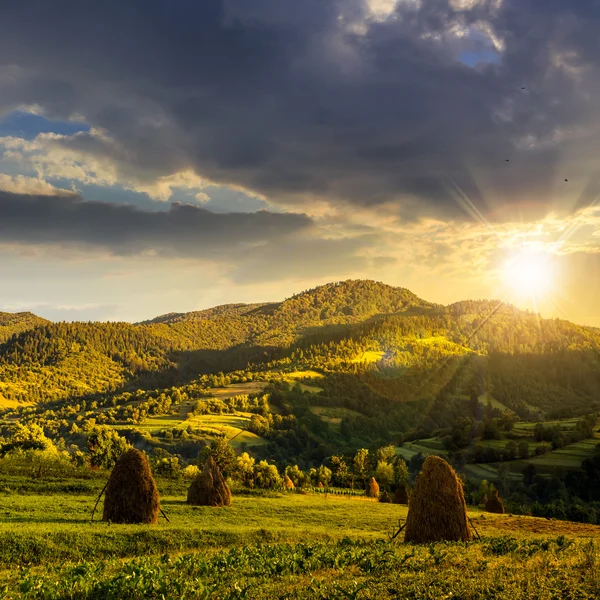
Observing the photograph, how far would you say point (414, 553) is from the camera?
80.3ft

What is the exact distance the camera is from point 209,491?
161 feet

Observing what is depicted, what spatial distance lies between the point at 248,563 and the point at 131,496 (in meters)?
19.3

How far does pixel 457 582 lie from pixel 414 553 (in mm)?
7267

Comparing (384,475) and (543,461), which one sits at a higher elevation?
(384,475)

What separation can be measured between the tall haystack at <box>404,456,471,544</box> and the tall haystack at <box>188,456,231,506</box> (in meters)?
22.0

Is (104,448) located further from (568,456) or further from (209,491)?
(568,456)

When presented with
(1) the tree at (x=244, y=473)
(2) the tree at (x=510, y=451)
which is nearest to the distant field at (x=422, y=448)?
(2) the tree at (x=510, y=451)

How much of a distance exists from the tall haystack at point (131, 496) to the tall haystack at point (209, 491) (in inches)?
393

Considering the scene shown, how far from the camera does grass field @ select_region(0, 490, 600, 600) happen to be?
1645cm

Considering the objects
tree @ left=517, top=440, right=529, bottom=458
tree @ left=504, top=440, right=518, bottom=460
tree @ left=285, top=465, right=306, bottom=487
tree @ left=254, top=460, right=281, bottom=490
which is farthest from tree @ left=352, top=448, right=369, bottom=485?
tree @ left=517, top=440, right=529, bottom=458

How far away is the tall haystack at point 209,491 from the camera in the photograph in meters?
48.8

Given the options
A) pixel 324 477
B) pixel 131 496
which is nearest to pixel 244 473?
pixel 324 477

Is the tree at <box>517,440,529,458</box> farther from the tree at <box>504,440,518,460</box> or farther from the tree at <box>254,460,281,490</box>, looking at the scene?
the tree at <box>254,460,281,490</box>

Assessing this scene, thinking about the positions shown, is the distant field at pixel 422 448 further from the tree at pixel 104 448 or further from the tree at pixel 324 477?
the tree at pixel 104 448
